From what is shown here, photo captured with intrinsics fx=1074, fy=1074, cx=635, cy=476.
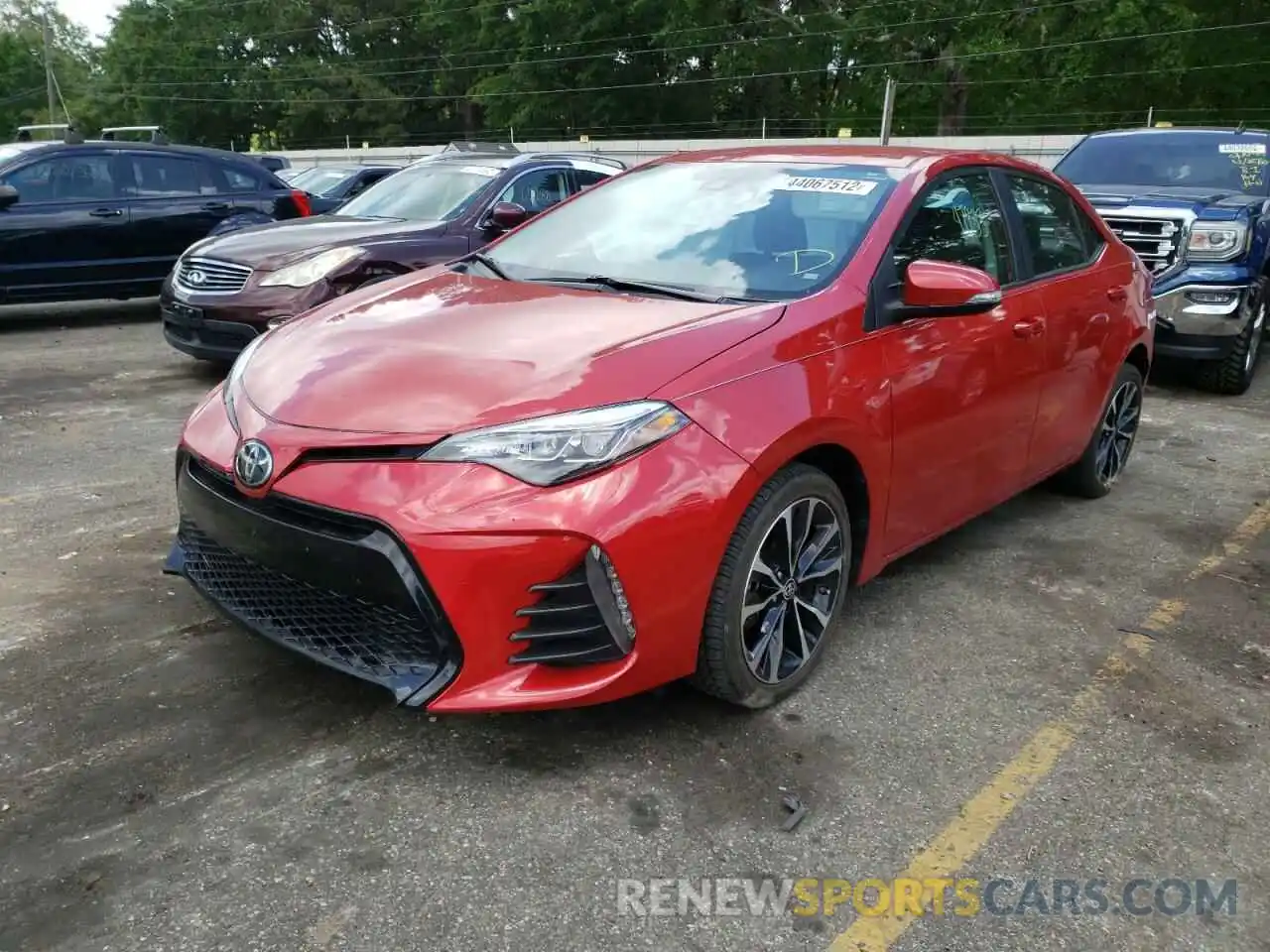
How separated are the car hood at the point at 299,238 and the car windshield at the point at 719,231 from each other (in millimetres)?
3188

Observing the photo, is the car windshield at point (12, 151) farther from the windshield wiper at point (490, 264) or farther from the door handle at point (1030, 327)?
the door handle at point (1030, 327)

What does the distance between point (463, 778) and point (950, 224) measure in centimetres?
255

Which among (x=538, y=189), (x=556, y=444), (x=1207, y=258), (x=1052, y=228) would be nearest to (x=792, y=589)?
(x=556, y=444)

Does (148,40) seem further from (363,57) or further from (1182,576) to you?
(1182,576)

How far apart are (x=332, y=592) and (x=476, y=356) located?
2.46ft

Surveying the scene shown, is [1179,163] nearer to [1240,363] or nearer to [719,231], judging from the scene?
[1240,363]

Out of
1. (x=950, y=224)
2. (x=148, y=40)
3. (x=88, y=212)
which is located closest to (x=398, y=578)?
(x=950, y=224)

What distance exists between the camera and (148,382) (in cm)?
738

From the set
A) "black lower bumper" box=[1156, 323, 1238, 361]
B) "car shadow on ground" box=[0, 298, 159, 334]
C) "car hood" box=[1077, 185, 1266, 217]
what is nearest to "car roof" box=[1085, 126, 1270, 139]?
"car hood" box=[1077, 185, 1266, 217]

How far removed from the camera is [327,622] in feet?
8.96

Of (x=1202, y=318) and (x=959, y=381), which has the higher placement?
(x=959, y=381)

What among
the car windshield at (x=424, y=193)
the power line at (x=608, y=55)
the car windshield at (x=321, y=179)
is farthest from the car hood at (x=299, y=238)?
the power line at (x=608, y=55)

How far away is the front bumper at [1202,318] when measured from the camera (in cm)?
731

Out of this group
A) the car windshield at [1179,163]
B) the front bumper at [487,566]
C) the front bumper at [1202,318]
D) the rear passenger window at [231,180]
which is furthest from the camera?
the rear passenger window at [231,180]
